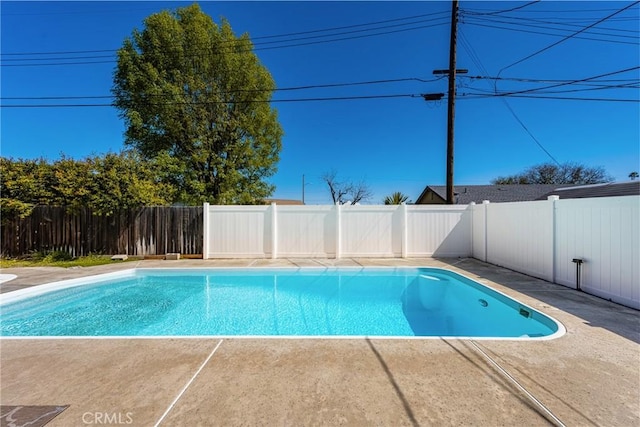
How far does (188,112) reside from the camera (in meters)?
13.3

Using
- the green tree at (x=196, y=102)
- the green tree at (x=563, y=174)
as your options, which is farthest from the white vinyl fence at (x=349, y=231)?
the green tree at (x=563, y=174)

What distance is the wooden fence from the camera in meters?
9.52

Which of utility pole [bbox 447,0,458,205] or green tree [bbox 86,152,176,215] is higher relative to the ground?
utility pole [bbox 447,0,458,205]

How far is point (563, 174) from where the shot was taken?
33.8m

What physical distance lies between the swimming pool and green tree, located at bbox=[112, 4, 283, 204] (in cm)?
719

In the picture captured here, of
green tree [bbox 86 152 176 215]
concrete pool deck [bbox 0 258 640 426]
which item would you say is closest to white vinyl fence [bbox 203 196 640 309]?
green tree [bbox 86 152 176 215]

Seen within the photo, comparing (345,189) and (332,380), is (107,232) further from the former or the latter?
(345,189)

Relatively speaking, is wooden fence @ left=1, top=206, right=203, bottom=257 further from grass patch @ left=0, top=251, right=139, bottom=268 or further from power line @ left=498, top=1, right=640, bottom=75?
power line @ left=498, top=1, right=640, bottom=75

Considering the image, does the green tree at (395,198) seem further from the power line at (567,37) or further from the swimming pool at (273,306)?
the swimming pool at (273,306)

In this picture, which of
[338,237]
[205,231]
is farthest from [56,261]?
[338,237]

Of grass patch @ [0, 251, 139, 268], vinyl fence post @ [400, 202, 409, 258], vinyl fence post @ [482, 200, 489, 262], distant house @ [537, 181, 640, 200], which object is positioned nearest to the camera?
grass patch @ [0, 251, 139, 268]

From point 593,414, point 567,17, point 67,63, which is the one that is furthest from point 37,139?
point 567,17

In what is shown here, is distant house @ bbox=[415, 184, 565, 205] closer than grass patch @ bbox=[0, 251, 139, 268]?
No

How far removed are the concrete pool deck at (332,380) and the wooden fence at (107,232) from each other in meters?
6.71
